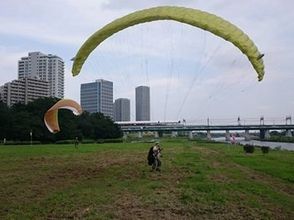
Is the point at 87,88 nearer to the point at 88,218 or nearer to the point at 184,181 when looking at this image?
the point at 184,181

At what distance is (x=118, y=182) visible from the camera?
759 inches

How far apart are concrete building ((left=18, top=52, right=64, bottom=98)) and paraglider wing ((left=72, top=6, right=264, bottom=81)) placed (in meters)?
109

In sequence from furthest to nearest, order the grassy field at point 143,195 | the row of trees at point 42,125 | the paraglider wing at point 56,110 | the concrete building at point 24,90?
the concrete building at point 24,90, the row of trees at point 42,125, the paraglider wing at point 56,110, the grassy field at point 143,195

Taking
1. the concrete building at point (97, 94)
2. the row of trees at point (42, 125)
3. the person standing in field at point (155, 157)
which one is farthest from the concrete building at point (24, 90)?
the person standing in field at point (155, 157)

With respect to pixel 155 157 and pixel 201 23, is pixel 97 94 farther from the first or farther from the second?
pixel 201 23

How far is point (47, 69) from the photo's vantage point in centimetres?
13912


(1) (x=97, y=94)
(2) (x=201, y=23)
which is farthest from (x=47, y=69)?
(2) (x=201, y=23)

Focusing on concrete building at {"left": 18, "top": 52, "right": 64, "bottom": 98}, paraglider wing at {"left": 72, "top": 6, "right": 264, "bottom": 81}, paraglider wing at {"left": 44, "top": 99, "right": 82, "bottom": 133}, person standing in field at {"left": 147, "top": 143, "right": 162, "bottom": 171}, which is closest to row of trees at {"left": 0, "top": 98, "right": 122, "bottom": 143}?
concrete building at {"left": 18, "top": 52, "right": 64, "bottom": 98}

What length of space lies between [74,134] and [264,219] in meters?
87.5

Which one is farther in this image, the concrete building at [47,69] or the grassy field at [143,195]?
the concrete building at [47,69]

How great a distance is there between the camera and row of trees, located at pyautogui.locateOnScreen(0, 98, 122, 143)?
91750mm

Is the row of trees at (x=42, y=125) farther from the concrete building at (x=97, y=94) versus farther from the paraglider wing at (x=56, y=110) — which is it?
the paraglider wing at (x=56, y=110)

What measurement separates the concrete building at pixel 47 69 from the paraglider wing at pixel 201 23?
359 feet

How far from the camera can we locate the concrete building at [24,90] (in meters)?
138
